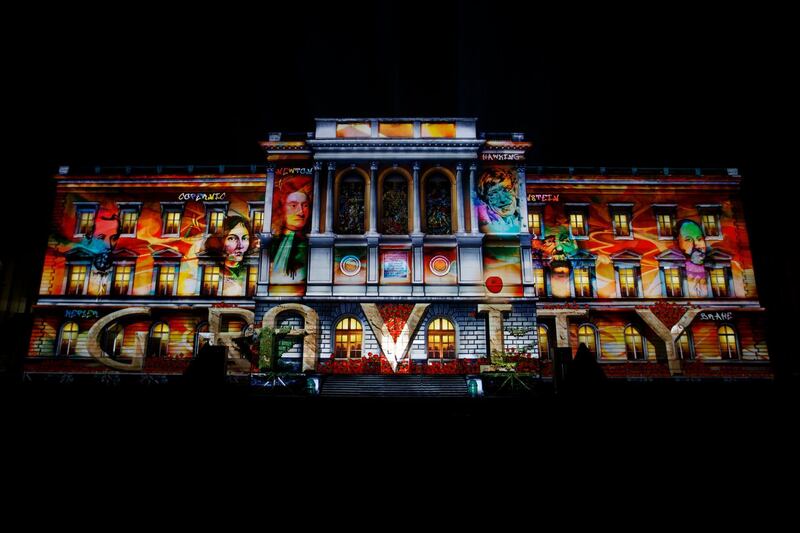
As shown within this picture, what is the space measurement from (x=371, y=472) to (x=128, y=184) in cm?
2454

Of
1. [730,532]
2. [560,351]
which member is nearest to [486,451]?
[730,532]

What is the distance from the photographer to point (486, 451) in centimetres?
668

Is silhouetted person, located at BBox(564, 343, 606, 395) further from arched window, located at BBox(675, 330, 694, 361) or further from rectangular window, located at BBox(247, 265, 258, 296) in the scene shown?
rectangular window, located at BBox(247, 265, 258, 296)

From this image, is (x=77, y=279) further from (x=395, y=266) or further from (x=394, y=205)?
(x=394, y=205)

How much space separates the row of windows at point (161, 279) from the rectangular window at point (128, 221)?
1.81m

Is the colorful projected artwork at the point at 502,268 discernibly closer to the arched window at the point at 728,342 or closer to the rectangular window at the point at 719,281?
the rectangular window at the point at 719,281

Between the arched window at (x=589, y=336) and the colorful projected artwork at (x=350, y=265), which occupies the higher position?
the colorful projected artwork at (x=350, y=265)

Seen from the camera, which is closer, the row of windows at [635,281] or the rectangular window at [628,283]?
the row of windows at [635,281]

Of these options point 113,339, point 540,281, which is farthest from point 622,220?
point 113,339

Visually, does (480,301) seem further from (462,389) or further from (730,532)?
(730,532)

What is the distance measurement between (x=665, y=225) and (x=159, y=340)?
26523 mm

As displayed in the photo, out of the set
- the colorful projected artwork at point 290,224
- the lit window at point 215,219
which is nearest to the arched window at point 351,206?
the colorful projected artwork at point 290,224

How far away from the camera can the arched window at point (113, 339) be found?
73.9ft

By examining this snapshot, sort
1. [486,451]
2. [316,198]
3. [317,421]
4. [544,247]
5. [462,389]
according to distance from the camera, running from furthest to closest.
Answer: [544,247] → [316,198] → [462,389] → [317,421] → [486,451]
